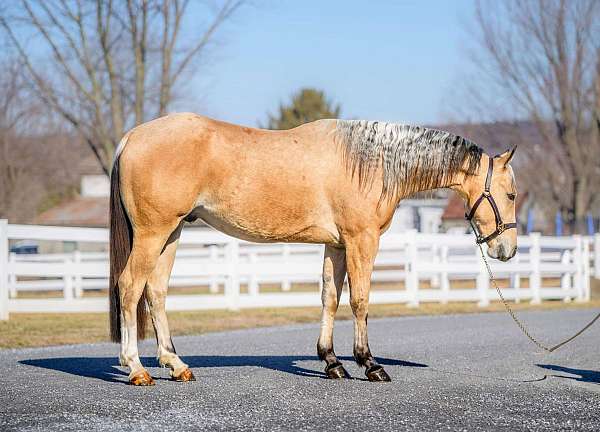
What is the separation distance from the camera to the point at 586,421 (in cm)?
568

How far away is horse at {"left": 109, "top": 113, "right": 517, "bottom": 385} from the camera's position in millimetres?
7293

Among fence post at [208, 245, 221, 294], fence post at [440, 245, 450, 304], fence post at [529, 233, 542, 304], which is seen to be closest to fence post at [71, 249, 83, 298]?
fence post at [208, 245, 221, 294]

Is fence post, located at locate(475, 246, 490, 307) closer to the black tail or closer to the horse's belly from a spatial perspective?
the horse's belly

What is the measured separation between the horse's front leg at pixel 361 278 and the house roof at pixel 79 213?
3921 cm

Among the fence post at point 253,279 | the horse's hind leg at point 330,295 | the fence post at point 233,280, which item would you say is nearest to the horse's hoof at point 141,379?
the horse's hind leg at point 330,295

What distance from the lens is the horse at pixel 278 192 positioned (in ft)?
23.9

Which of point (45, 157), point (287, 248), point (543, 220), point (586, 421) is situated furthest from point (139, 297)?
point (543, 220)

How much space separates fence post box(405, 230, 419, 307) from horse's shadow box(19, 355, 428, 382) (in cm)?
959

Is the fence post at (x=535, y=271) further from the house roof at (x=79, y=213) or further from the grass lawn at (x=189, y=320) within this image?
the house roof at (x=79, y=213)

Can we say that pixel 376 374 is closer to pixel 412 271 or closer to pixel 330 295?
pixel 330 295

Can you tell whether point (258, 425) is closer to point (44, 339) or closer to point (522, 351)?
point (522, 351)

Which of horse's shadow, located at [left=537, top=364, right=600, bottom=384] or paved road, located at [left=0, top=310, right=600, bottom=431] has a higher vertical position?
paved road, located at [left=0, top=310, right=600, bottom=431]

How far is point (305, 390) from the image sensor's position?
22.4 feet

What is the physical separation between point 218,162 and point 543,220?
6761 centimetres
